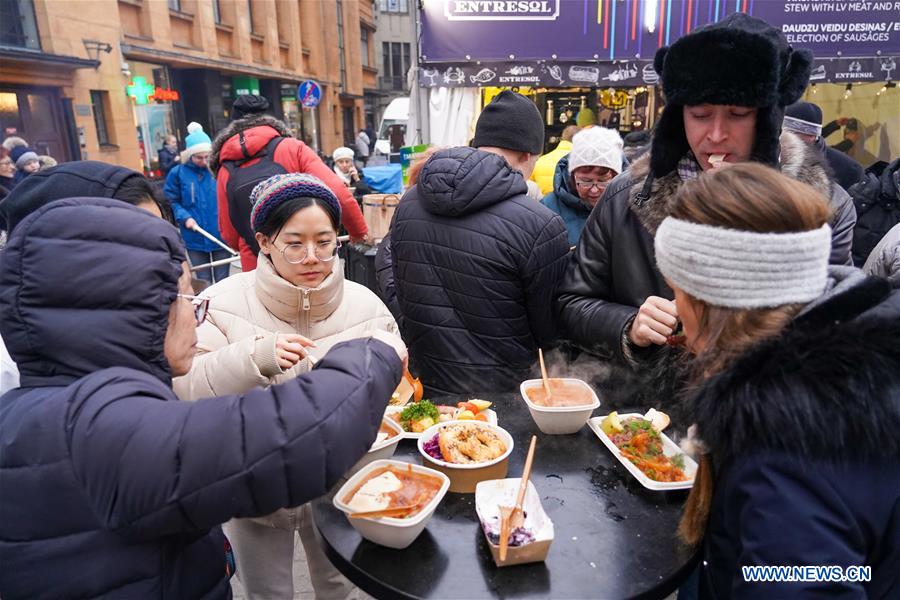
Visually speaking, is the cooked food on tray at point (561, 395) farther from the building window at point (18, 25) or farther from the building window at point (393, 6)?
the building window at point (393, 6)

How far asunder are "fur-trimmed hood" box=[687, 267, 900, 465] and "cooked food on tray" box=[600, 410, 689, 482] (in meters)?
0.58

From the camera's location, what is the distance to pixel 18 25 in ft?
39.0

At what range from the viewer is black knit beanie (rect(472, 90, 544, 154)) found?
3.16 m

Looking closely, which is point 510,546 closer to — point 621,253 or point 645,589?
point 645,589

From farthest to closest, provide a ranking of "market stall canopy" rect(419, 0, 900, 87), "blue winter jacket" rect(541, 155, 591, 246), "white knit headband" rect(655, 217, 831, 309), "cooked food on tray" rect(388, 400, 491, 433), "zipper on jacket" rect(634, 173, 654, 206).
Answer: "market stall canopy" rect(419, 0, 900, 87) → "blue winter jacket" rect(541, 155, 591, 246) → "zipper on jacket" rect(634, 173, 654, 206) → "cooked food on tray" rect(388, 400, 491, 433) → "white knit headband" rect(655, 217, 831, 309)

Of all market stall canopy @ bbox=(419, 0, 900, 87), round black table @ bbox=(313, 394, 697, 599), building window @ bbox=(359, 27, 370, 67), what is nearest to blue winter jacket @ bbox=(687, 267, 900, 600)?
round black table @ bbox=(313, 394, 697, 599)

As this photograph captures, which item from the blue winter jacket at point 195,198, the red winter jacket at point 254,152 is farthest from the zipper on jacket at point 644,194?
the blue winter jacket at point 195,198

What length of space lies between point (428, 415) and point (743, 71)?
1.65 metres

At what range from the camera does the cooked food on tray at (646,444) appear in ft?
5.64

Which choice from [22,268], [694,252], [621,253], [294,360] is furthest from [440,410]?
[22,268]

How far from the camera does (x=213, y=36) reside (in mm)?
18000

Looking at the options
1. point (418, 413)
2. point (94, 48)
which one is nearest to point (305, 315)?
point (418, 413)

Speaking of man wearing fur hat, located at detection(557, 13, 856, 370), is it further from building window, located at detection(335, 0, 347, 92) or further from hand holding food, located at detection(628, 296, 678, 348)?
building window, located at detection(335, 0, 347, 92)

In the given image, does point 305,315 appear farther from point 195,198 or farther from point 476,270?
point 195,198
